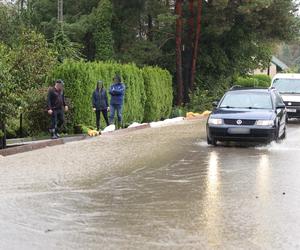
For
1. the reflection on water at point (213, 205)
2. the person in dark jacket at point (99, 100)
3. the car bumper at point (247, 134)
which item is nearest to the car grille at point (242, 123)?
the car bumper at point (247, 134)

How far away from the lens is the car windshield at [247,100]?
17.0 metres

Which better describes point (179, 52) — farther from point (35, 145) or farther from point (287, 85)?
point (35, 145)

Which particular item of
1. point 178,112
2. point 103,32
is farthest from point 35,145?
point 103,32

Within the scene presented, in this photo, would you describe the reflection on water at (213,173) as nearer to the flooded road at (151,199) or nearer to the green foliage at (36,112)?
the flooded road at (151,199)

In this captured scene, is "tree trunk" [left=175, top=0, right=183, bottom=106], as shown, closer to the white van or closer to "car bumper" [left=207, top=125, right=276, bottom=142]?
the white van

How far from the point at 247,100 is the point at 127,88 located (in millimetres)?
7852

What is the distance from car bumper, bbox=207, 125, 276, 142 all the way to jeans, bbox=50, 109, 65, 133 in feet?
14.4

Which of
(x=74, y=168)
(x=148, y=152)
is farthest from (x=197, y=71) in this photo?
(x=74, y=168)

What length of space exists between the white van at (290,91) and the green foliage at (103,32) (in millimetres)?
9012

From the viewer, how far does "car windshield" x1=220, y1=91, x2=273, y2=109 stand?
55.7 ft

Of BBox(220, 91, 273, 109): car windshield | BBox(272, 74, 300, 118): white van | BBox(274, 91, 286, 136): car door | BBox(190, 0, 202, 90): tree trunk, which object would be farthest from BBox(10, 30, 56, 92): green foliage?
BBox(190, 0, 202, 90): tree trunk

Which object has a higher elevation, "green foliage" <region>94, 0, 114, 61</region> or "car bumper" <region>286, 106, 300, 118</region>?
"green foliage" <region>94, 0, 114, 61</region>

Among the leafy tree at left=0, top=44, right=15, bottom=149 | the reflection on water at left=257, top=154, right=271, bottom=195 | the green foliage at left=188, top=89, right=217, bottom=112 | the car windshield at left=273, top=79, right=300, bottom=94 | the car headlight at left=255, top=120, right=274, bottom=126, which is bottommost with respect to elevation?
the green foliage at left=188, top=89, right=217, bottom=112

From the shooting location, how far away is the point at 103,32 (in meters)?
32.2
